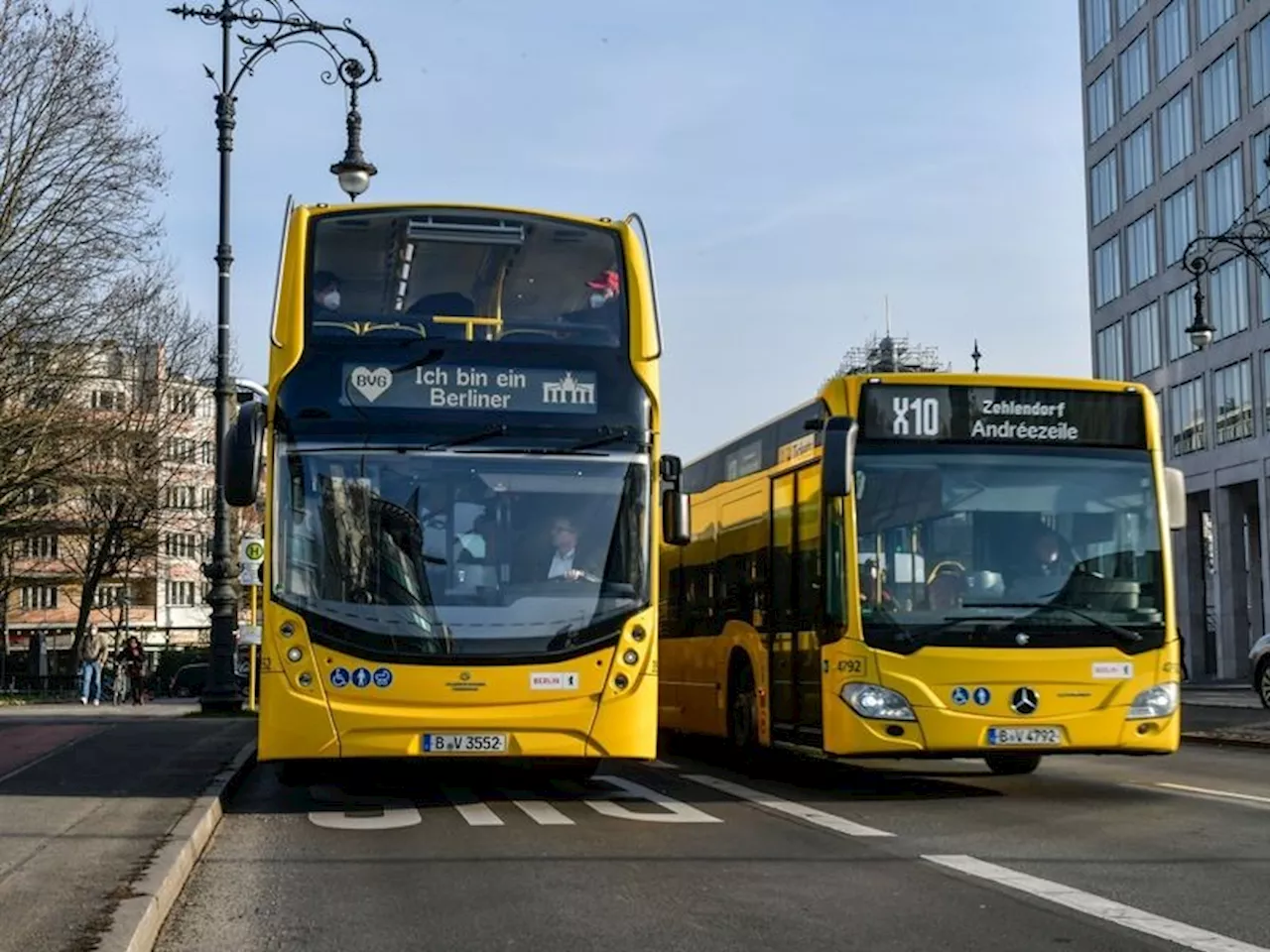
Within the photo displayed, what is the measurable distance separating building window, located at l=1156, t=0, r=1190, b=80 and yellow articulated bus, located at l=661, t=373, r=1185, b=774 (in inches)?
1788

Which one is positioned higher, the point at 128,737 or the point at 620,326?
the point at 620,326

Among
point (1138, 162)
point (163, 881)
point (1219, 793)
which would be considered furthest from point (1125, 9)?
point (163, 881)

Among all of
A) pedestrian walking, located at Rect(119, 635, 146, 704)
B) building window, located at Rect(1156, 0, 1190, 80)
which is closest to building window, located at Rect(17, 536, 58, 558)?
pedestrian walking, located at Rect(119, 635, 146, 704)

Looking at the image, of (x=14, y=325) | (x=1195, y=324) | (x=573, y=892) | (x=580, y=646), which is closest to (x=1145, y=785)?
(x=580, y=646)

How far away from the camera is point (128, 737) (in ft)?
64.2

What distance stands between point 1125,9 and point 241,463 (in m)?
54.2

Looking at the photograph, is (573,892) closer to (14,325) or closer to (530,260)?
(530,260)

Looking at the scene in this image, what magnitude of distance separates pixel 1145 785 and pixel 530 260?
6552 mm

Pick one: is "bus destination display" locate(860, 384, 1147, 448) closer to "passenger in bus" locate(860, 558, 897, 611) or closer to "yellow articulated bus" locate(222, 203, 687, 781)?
"passenger in bus" locate(860, 558, 897, 611)

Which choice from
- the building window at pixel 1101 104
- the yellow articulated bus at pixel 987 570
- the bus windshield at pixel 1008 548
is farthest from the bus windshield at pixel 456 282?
the building window at pixel 1101 104

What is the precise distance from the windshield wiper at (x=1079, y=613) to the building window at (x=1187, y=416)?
43.6 meters

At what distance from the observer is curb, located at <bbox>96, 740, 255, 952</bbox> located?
7188 millimetres

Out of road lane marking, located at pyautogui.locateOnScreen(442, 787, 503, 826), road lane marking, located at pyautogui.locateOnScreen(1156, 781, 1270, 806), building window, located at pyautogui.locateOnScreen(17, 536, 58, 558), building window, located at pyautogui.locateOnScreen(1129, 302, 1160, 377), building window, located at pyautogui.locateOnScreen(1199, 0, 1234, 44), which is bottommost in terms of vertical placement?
road lane marking, located at pyautogui.locateOnScreen(1156, 781, 1270, 806)

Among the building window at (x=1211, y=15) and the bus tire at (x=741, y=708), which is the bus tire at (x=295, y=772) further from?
the building window at (x=1211, y=15)
